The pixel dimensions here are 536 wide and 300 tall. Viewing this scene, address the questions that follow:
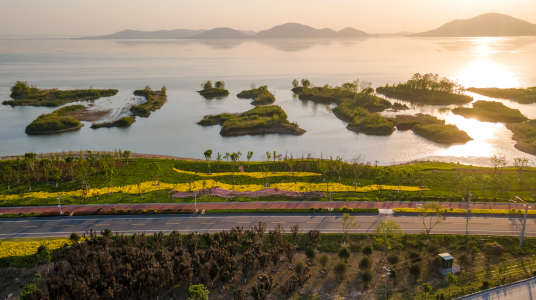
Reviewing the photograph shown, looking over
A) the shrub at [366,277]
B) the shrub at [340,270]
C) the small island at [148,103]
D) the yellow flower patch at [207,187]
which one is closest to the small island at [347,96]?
the small island at [148,103]

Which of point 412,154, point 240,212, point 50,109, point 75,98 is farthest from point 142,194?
point 75,98

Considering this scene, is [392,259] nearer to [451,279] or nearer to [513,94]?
[451,279]

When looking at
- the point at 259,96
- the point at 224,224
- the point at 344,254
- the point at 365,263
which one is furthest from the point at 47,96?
the point at 365,263

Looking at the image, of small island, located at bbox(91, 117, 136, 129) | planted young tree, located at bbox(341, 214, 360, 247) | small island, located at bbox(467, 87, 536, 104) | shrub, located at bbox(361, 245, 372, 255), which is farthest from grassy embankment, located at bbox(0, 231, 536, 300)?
small island, located at bbox(467, 87, 536, 104)

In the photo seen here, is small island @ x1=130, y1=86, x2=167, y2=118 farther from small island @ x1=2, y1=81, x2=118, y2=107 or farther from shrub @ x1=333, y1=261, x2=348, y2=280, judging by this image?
shrub @ x1=333, y1=261, x2=348, y2=280

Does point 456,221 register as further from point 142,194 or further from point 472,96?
point 472,96
